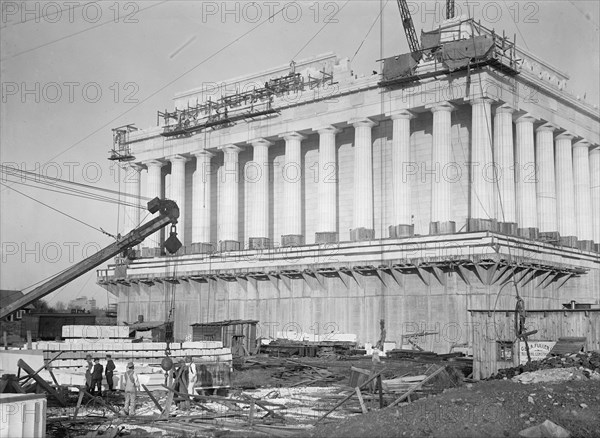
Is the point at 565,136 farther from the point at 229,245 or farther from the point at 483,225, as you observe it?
the point at 229,245

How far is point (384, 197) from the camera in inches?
2682

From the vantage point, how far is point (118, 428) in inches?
927

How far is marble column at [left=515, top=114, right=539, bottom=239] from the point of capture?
61906mm

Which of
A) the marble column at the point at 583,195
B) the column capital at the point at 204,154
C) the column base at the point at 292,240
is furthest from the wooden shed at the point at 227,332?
the marble column at the point at 583,195

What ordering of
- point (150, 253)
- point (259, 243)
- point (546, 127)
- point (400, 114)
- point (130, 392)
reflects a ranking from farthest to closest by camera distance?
point (150, 253) < point (259, 243) < point (546, 127) < point (400, 114) < point (130, 392)

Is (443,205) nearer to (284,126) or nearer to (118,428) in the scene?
(284,126)

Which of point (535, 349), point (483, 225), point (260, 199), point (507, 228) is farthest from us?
point (260, 199)

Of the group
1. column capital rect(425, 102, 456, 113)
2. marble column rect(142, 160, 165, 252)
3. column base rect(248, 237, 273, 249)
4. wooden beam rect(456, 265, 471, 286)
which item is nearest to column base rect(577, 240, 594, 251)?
wooden beam rect(456, 265, 471, 286)

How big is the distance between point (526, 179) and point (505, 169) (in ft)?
14.1

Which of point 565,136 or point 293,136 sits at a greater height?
point 293,136

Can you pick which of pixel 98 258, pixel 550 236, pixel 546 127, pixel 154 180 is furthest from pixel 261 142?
pixel 98 258

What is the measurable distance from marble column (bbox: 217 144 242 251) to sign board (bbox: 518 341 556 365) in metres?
40.7

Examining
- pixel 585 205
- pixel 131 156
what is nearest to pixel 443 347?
pixel 585 205

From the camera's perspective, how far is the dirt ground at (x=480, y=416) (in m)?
21.5
